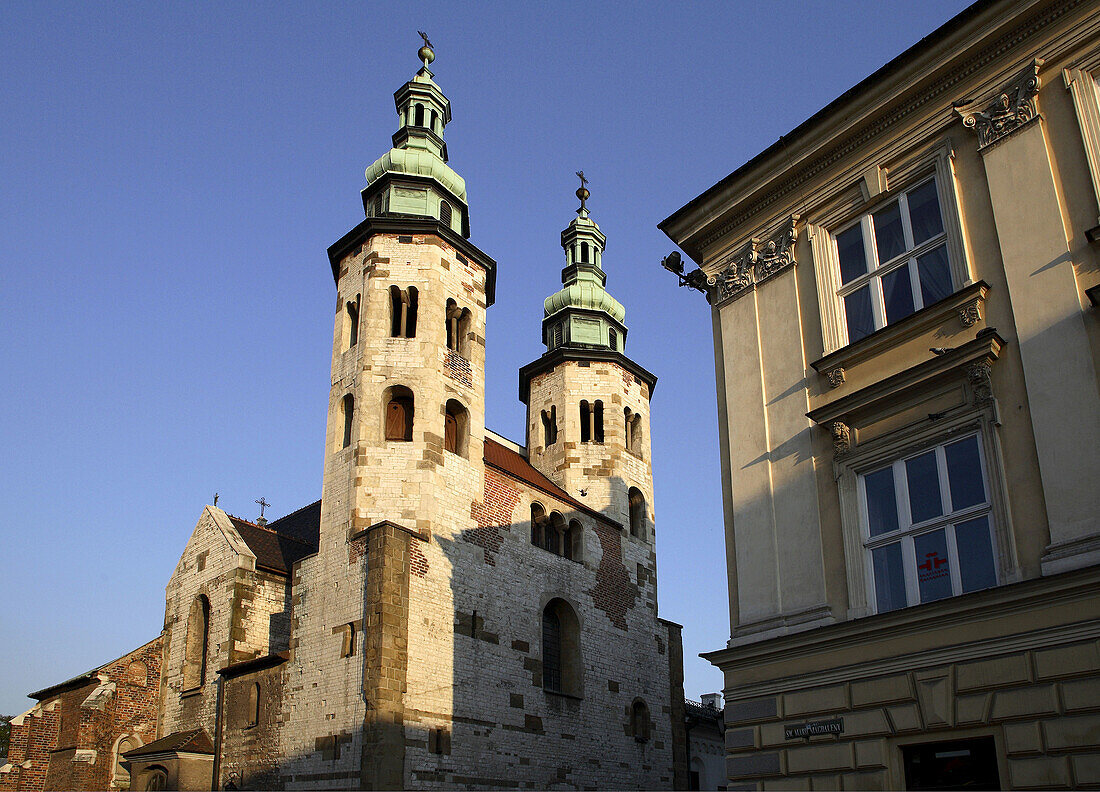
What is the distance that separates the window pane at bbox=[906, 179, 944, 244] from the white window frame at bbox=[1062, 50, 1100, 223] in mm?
1750

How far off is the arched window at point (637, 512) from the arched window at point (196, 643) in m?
14.2

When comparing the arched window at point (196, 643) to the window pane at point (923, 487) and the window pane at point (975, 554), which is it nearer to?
the window pane at point (923, 487)

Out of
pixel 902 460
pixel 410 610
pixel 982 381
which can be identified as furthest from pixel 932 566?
pixel 410 610

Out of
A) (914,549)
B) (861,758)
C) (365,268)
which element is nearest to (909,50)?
(914,549)

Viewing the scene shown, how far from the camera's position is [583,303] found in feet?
120

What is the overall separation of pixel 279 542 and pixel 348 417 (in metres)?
6.53

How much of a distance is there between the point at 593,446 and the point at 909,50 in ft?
74.5

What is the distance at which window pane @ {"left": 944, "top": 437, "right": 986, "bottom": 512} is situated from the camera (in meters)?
9.80

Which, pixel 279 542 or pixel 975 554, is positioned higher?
pixel 279 542

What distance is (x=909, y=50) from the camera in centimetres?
1176

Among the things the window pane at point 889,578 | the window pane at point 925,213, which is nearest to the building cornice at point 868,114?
the window pane at point 925,213

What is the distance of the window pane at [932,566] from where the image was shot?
32.0 feet

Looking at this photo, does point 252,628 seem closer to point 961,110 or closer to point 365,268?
point 365,268

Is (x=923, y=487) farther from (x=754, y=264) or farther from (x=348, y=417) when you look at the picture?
(x=348, y=417)
